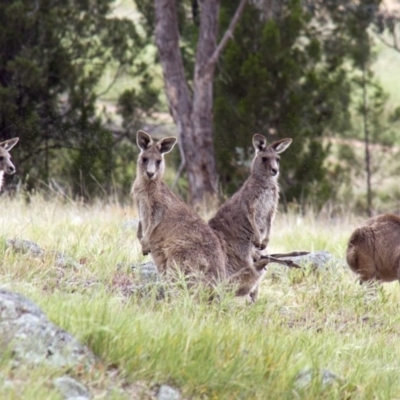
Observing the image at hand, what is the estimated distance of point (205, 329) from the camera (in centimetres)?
542

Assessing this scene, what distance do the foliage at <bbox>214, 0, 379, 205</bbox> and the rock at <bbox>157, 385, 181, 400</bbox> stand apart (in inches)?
417

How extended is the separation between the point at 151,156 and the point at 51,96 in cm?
782

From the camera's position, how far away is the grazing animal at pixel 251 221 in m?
7.56

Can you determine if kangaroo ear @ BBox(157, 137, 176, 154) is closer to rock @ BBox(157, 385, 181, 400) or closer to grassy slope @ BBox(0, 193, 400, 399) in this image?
grassy slope @ BBox(0, 193, 400, 399)

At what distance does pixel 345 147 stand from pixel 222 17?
5.00m

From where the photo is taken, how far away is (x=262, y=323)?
6.44 meters

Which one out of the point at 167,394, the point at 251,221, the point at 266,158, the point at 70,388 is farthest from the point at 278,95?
the point at 70,388

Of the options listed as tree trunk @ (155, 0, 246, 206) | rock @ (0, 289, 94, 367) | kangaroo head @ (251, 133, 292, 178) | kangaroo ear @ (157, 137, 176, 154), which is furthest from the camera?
tree trunk @ (155, 0, 246, 206)

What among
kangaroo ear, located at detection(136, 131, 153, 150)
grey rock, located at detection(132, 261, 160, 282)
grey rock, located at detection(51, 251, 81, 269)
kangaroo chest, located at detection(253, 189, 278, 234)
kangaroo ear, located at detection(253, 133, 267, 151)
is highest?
kangaroo ear, located at detection(136, 131, 153, 150)

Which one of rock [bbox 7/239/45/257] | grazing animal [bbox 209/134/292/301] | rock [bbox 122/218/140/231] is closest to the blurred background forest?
rock [bbox 122/218/140/231]

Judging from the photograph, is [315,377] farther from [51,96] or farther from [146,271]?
[51,96]

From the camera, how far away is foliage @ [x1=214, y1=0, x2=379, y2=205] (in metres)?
15.4

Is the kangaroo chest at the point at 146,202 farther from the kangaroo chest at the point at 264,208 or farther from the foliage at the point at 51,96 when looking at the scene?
the foliage at the point at 51,96

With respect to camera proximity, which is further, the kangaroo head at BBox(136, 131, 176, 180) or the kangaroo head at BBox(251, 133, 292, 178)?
the kangaroo head at BBox(251, 133, 292, 178)
